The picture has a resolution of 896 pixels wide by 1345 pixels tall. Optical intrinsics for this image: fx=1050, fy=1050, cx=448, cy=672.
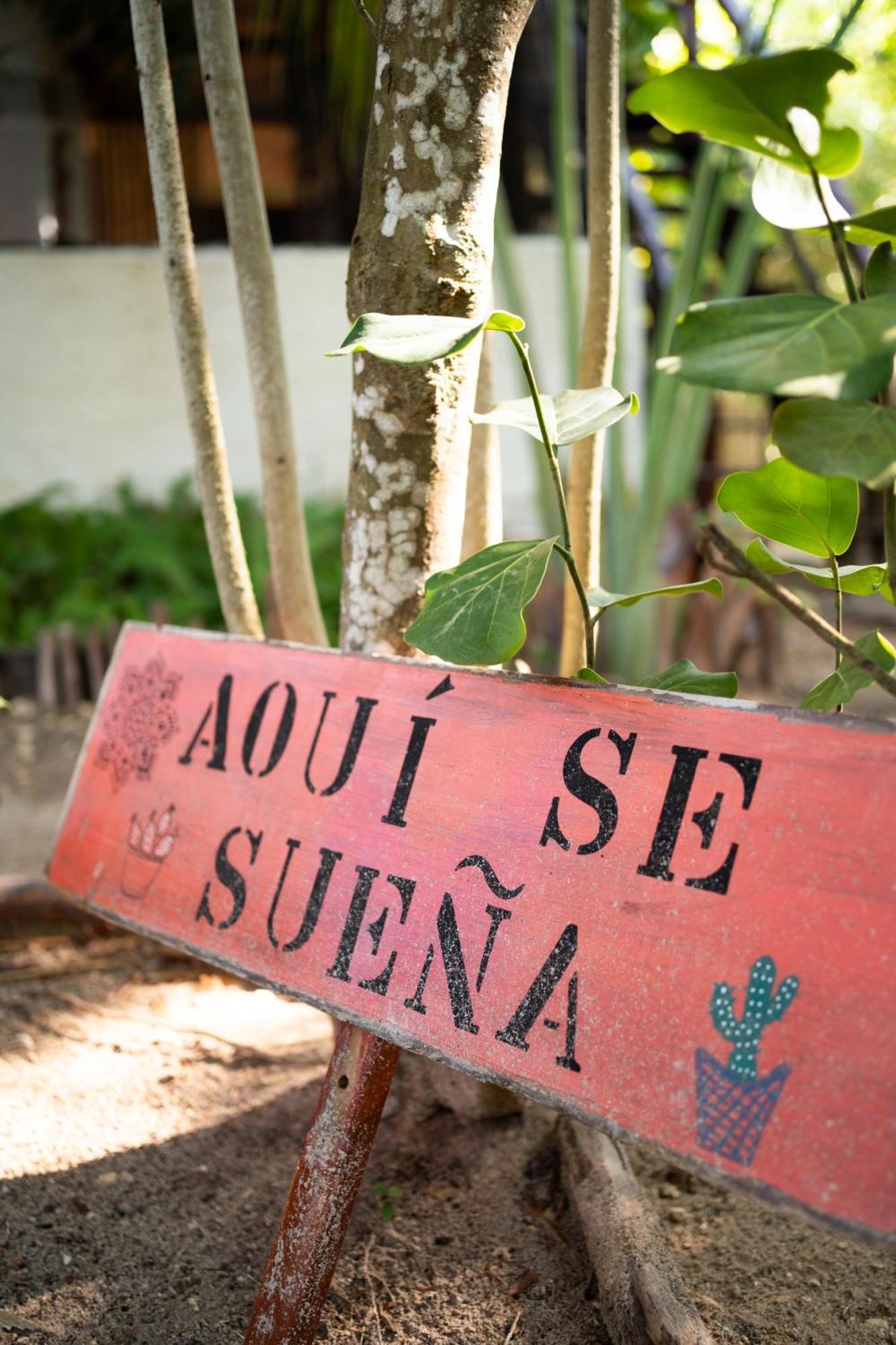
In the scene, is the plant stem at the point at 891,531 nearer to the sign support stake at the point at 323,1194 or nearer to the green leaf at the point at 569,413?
the green leaf at the point at 569,413

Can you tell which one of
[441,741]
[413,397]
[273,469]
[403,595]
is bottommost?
[441,741]

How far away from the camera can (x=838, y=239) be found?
2.81ft

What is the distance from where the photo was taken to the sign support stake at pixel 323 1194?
108 cm

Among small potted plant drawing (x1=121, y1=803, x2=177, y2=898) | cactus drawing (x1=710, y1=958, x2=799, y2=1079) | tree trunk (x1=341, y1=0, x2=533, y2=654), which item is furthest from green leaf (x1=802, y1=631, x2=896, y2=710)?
small potted plant drawing (x1=121, y1=803, x2=177, y2=898)

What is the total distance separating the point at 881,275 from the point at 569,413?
0.32 meters

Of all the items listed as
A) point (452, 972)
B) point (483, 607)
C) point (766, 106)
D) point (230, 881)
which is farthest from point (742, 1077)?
point (766, 106)

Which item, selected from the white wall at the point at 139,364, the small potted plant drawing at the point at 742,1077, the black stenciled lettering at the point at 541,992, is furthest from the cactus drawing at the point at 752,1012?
the white wall at the point at 139,364

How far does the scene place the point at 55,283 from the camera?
5395 millimetres

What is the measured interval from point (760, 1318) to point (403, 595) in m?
0.94

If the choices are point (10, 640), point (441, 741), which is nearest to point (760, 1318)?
point (441, 741)

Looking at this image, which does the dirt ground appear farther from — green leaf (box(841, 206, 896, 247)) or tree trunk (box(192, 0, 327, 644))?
green leaf (box(841, 206, 896, 247))

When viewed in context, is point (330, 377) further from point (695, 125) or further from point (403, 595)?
point (695, 125)

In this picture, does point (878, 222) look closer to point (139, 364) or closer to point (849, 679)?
point (849, 679)

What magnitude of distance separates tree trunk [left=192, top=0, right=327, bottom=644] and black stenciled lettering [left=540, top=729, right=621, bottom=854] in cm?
74
